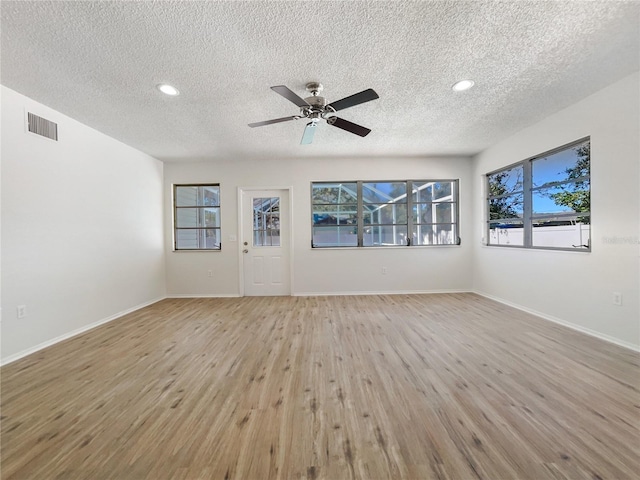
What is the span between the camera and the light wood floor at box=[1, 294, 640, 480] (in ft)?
3.91

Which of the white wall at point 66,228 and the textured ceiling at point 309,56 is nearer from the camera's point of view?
the textured ceiling at point 309,56

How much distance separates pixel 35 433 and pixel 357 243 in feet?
13.8

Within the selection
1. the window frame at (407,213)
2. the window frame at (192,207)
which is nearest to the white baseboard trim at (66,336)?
the window frame at (192,207)

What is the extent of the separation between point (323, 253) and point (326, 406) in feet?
10.5

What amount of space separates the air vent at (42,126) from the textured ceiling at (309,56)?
0.19 meters

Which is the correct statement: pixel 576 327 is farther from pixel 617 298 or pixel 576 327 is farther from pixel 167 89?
pixel 167 89

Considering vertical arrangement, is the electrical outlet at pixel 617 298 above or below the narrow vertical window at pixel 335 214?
below

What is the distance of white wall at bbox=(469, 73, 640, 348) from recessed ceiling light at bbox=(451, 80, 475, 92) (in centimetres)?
145

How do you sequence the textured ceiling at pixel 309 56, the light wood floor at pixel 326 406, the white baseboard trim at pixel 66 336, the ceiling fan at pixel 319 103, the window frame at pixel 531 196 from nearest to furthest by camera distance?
the light wood floor at pixel 326 406, the textured ceiling at pixel 309 56, the ceiling fan at pixel 319 103, the white baseboard trim at pixel 66 336, the window frame at pixel 531 196

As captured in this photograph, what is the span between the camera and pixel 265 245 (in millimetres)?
4773

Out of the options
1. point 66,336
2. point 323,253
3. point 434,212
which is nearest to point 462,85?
point 434,212

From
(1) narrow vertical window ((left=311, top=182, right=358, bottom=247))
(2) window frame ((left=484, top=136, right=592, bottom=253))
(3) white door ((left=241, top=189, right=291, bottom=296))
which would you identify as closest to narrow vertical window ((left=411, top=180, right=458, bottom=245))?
(2) window frame ((left=484, top=136, right=592, bottom=253))

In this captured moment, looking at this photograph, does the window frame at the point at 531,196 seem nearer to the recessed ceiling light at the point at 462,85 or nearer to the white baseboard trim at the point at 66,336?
the recessed ceiling light at the point at 462,85

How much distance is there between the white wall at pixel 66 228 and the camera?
7.66ft
